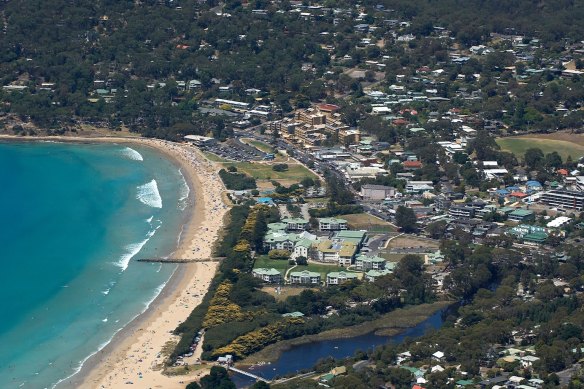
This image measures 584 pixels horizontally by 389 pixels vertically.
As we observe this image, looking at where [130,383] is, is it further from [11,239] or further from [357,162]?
[357,162]

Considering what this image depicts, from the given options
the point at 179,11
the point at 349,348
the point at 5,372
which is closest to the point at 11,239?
the point at 5,372

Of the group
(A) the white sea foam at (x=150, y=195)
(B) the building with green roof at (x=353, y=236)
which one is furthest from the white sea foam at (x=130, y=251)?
(B) the building with green roof at (x=353, y=236)

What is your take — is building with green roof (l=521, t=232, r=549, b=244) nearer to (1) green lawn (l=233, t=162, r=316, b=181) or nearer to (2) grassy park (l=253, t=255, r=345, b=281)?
(2) grassy park (l=253, t=255, r=345, b=281)

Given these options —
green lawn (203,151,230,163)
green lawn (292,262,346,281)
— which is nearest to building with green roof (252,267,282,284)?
green lawn (292,262,346,281)

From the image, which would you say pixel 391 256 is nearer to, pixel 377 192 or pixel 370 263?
pixel 370 263

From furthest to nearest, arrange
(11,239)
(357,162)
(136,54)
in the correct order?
(136,54)
(357,162)
(11,239)

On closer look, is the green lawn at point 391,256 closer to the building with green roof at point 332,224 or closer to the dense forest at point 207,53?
the building with green roof at point 332,224
